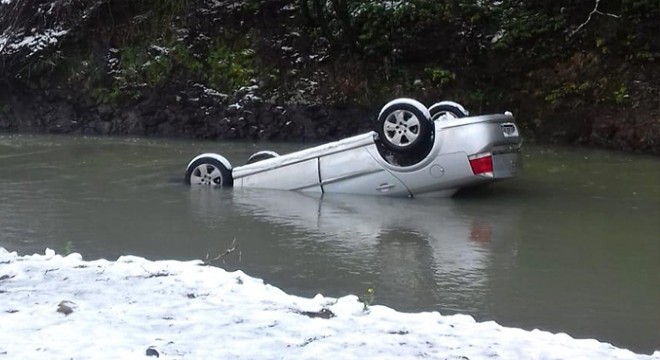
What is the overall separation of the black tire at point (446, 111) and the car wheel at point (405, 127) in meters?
2.02

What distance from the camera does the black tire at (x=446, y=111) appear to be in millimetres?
11945

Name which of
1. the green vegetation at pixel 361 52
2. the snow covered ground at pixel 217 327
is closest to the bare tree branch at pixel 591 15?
the green vegetation at pixel 361 52

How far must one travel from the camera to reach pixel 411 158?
1005 cm

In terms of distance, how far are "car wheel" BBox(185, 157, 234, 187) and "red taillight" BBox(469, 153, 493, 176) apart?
129 inches

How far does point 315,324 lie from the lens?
452 centimetres

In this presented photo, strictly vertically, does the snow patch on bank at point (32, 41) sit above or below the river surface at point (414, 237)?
above

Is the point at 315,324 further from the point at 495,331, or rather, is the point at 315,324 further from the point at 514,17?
the point at 514,17

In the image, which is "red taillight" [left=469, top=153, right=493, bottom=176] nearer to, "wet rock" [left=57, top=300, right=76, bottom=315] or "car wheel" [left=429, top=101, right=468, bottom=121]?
"car wheel" [left=429, top=101, right=468, bottom=121]

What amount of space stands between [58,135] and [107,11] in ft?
14.2

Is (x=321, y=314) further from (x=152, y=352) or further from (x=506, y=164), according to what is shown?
(x=506, y=164)

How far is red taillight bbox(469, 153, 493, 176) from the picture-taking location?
385 inches

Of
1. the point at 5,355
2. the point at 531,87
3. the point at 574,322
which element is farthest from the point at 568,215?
the point at 531,87

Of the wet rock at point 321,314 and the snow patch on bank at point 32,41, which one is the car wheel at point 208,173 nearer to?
the wet rock at point 321,314

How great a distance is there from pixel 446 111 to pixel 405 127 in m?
2.27
